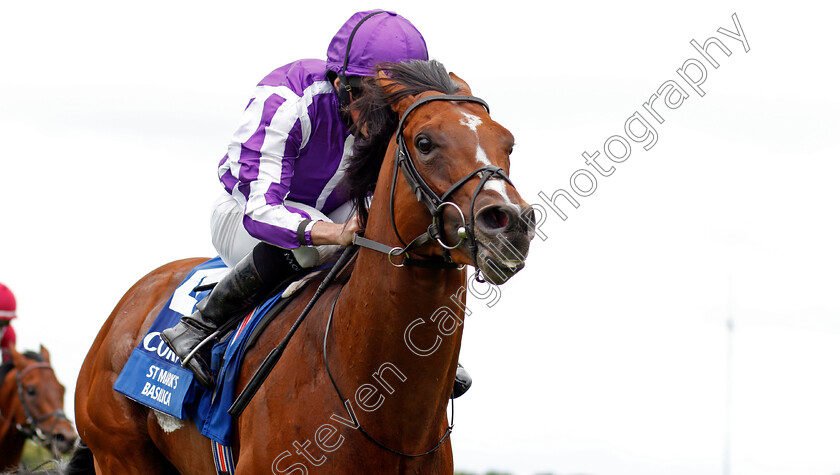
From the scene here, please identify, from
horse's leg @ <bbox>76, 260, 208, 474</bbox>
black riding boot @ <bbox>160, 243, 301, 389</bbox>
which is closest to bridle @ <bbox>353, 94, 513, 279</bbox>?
black riding boot @ <bbox>160, 243, 301, 389</bbox>

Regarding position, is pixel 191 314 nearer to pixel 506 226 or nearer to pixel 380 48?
pixel 380 48

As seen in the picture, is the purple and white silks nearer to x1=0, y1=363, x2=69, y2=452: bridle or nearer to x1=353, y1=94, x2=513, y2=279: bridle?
x1=353, y1=94, x2=513, y2=279: bridle

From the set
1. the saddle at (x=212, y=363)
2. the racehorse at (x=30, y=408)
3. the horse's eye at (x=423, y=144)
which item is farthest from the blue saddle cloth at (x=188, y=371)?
the racehorse at (x=30, y=408)

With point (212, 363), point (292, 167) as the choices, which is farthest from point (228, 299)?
point (292, 167)

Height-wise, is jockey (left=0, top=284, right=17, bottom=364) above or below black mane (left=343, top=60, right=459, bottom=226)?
below

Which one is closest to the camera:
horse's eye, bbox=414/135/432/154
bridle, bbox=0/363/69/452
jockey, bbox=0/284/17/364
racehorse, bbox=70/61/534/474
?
racehorse, bbox=70/61/534/474

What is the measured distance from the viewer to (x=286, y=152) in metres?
4.55

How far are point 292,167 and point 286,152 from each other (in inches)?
4.3

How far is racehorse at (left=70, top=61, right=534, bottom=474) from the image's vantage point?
346 cm

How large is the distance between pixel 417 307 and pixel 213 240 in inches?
76.8

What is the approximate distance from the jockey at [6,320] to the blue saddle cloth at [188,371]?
6779mm

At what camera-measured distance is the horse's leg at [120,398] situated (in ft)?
17.8

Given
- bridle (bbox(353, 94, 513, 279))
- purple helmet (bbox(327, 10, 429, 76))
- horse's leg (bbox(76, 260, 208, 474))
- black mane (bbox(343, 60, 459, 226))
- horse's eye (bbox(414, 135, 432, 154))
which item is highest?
purple helmet (bbox(327, 10, 429, 76))

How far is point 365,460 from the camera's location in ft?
13.0
